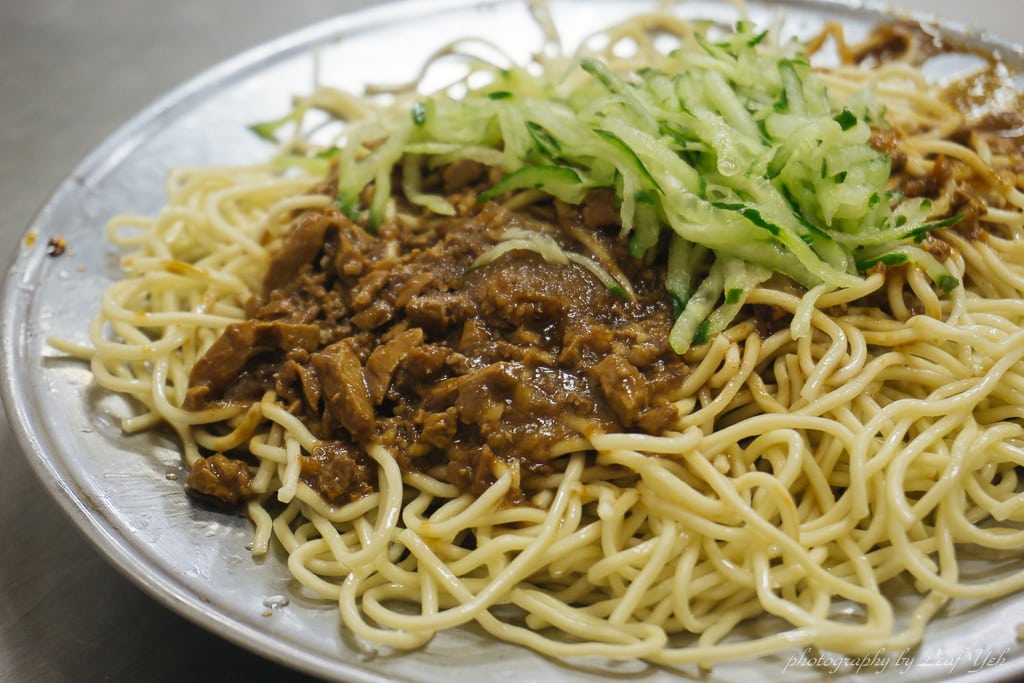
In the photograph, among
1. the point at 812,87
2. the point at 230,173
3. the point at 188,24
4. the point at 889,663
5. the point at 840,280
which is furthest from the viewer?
the point at 188,24

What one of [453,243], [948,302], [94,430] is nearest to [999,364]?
[948,302]

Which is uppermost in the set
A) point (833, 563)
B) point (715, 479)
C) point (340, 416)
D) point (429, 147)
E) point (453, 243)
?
point (429, 147)

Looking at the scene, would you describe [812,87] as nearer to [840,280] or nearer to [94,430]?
[840,280]

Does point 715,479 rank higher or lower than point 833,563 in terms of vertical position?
higher

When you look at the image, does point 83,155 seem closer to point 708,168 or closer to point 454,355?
point 454,355

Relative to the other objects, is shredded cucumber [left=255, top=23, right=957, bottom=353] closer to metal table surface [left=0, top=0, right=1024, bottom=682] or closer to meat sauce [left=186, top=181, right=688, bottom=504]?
meat sauce [left=186, top=181, right=688, bottom=504]

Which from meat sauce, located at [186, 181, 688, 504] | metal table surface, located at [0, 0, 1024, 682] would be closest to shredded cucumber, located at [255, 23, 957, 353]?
meat sauce, located at [186, 181, 688, 504]

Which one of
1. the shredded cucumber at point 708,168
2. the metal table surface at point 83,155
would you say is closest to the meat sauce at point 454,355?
the shredded cucumber at point 708,168

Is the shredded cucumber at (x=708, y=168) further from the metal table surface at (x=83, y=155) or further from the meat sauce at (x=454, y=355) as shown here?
the metal table surface at (x=83, y=155)
